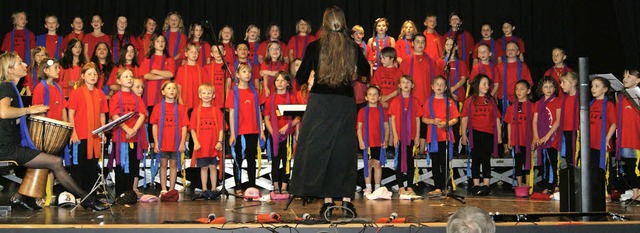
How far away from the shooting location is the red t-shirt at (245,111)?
8.92 meters

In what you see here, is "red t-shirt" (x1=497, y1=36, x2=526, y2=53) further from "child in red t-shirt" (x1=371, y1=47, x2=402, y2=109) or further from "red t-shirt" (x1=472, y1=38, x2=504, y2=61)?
"child in red t-shirt" (x1=371, y1=47, x2=402, y2=109)

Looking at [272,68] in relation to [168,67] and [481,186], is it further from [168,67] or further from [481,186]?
[481,186]

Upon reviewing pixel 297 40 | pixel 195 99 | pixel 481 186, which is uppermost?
pixel 297 40

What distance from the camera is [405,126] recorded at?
359 inches

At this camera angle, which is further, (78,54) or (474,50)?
(474,50)

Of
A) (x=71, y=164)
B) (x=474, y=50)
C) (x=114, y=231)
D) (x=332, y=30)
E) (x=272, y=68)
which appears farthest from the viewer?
(x=474, y=50)

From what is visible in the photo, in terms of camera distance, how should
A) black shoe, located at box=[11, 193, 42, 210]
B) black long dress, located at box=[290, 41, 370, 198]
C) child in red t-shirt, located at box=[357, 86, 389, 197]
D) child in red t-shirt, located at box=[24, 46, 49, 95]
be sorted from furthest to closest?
child in red t-shirt, located at box=[357, 86, 389, 197], child in red t-shirt, located at box=[24, 46, 49, 95], black shoe, located at box=[11, 193, 42, 210], black long dress, located at box=[290, 41, 370, 198]

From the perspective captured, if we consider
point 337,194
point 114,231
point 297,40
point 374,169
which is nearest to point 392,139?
point 374,169

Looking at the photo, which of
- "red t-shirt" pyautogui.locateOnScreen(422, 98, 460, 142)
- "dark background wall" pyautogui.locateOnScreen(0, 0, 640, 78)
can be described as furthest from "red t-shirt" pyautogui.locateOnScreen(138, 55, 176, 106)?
"red t-shirt" pyautogui.locateOnScreen(422, 98, 460, 142)

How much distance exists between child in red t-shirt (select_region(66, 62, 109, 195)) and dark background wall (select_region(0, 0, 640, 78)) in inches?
118

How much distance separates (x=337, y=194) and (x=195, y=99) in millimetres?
3744

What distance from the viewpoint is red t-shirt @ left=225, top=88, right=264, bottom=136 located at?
351 inches

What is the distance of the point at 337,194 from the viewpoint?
242 inches

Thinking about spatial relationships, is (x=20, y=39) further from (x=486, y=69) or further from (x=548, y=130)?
(x=548, y=130)
